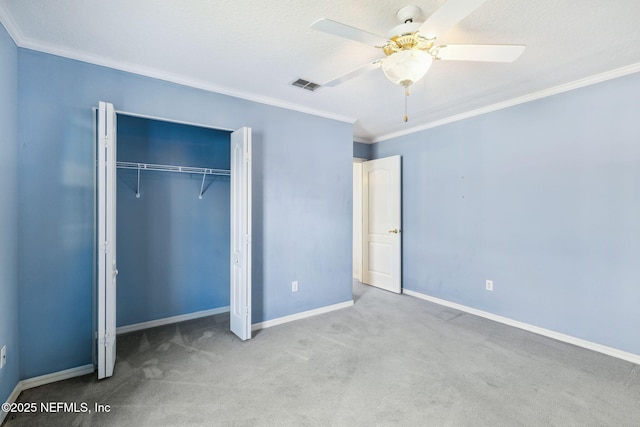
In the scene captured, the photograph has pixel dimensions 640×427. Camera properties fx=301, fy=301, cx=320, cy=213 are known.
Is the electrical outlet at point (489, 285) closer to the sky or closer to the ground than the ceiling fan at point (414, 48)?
closer to the ground

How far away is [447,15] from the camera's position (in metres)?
1.44

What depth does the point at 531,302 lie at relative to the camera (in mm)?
3215

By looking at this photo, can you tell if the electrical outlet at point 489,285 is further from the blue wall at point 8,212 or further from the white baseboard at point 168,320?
the blue wall at point 8,212

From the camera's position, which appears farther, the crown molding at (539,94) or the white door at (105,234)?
the crown molding at (539,94)

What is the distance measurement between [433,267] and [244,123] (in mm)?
3122

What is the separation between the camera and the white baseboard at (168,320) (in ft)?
10.3

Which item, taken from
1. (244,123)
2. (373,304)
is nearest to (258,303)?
(373,304)

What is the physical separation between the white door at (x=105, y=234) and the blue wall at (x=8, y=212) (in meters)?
0.48

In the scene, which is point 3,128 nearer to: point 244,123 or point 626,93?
point 244,123

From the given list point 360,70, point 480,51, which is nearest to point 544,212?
point 480,51

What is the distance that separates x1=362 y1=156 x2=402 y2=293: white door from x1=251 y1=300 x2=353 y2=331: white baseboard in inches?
40.3

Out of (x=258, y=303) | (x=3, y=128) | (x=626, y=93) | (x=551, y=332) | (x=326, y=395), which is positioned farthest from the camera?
(x=258, y=303)

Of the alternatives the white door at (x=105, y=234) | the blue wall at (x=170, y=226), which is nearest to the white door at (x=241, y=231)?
the blue wall at (x=170, y=226)

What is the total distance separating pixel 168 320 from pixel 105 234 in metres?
1.62
